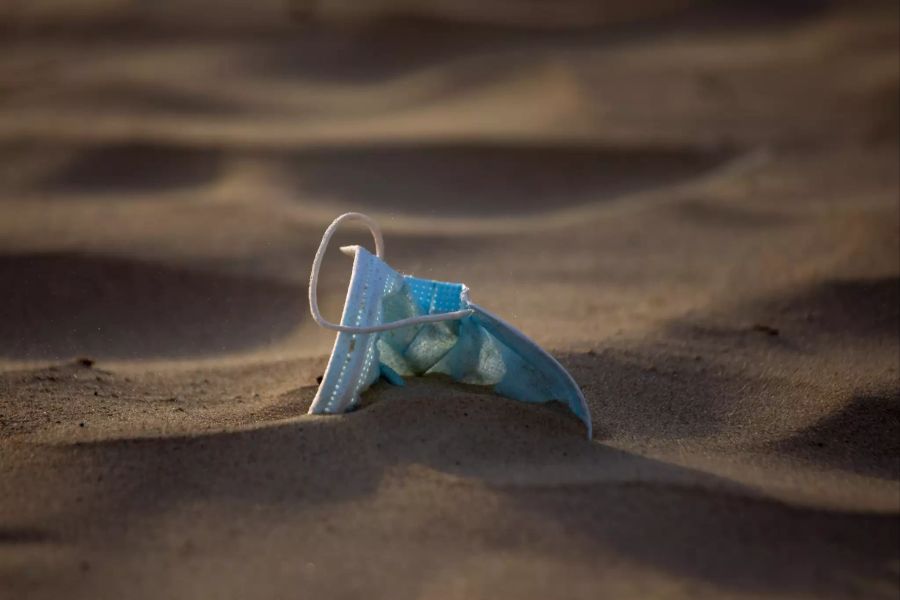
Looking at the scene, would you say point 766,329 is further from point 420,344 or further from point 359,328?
point 359,328

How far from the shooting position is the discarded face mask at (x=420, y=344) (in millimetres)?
1927

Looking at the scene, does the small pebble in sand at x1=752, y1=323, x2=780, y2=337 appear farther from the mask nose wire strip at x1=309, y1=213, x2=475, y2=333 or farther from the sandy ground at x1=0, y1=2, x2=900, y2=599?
the mask nose wire strip at x1=309, y1=213, x2=475, y2=333

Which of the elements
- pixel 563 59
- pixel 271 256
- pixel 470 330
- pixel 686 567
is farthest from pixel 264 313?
pixel 563 59

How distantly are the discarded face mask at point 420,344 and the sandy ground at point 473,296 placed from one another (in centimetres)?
6

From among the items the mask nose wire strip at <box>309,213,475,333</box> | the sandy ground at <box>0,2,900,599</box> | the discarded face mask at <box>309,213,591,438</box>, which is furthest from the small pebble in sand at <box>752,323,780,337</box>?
the mask nose wire strip at <box>309,213,475,333</box>

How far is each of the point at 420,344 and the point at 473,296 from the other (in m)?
1.01

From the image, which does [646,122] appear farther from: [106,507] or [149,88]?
[106,507]

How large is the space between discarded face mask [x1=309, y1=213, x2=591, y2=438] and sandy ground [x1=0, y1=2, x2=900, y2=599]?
6 cm

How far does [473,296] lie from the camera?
3.08 m

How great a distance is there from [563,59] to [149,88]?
2.12m

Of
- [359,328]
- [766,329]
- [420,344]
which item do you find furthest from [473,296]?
[359,328]

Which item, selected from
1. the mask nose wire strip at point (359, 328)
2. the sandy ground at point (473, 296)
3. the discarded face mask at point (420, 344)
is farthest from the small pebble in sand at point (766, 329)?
the mask nose wire strip at point (359, 328)

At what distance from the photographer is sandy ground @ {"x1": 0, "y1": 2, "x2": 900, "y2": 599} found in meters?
1.67

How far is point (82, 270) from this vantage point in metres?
3.14
